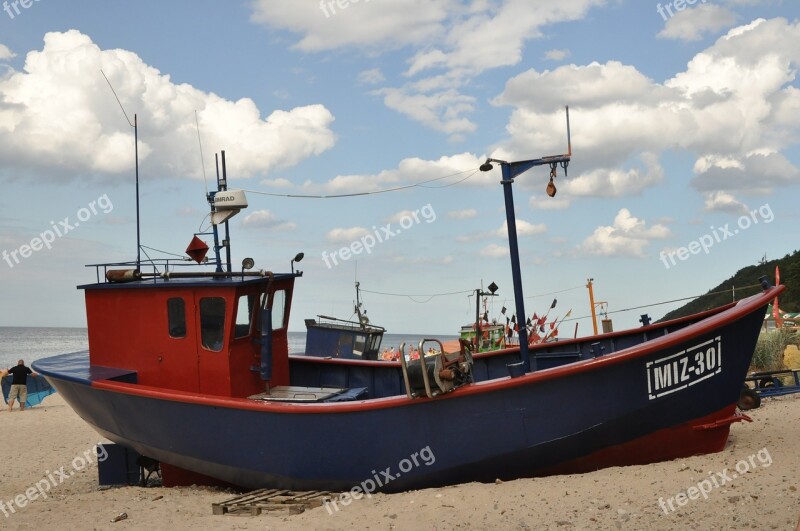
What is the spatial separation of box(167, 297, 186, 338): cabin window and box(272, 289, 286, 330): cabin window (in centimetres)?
126

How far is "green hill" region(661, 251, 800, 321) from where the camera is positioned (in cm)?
4744

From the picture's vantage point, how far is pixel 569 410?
8.70m

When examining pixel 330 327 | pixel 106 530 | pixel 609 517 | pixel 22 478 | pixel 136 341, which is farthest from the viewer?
pixel 330 327

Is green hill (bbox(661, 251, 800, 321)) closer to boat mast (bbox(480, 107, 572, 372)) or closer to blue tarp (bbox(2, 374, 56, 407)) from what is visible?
blue tarp (bbox(2, 374, 56, 407))

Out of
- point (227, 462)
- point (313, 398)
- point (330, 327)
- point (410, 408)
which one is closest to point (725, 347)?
point (410, 408)

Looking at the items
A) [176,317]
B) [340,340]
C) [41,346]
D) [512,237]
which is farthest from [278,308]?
[41,346]

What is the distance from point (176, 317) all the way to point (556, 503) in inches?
214

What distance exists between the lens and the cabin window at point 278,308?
11210 mm

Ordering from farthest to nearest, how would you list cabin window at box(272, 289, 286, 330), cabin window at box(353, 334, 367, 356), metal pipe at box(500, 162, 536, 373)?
cabin window at box(353, 334, 367, 356) < cabin window at box(272, 289, 286, 330) < metal pipe at box(500, 162, 536, 373)

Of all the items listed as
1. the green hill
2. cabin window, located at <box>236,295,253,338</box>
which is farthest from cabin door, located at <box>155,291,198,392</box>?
the green hill

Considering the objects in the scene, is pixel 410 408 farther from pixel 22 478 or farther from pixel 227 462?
pixel 22 478

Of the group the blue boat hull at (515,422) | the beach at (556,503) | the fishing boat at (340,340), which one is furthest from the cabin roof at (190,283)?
the fishing boat at (340,340)

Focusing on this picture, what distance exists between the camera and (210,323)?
1041 centimetres

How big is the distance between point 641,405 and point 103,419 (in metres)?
7.04
